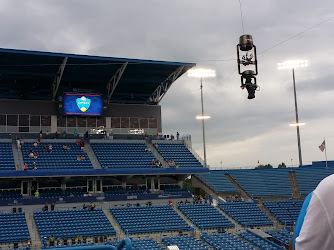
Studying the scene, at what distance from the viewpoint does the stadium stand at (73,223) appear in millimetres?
31927

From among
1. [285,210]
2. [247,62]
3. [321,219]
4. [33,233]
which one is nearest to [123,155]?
[33,233]

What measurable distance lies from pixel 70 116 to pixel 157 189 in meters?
12.0

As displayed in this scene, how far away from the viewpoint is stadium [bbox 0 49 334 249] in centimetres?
3350

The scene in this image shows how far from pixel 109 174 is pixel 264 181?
2060 cm

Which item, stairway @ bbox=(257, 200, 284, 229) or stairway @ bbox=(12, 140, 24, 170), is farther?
stairway @ bbox=(257, 200, 284, 229)

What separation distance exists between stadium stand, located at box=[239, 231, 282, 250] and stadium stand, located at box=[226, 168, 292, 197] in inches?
458

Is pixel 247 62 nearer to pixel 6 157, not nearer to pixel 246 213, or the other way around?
pixel 246 213

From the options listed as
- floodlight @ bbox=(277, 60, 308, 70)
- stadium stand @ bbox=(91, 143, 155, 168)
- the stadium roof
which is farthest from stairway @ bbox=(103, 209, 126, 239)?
floodlight @ bbox=(277, 60, 308, 70)

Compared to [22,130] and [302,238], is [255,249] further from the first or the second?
[302,238]

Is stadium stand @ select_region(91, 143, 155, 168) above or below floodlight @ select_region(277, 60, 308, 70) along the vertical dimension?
below

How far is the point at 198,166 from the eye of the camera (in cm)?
4306

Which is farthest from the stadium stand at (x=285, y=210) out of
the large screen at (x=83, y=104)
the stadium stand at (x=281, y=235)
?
the large screen at (x=83, y=104)

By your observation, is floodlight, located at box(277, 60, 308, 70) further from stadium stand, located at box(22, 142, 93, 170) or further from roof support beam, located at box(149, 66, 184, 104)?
stadium stand, located at box(22, 142, 93, 170)

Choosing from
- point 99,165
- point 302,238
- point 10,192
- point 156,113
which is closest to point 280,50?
point 156,113
